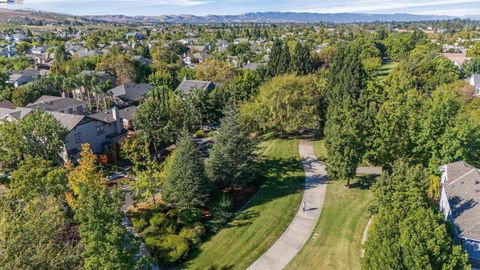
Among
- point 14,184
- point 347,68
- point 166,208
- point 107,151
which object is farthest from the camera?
point 347,68

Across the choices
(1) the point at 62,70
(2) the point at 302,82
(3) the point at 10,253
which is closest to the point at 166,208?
(3) the point at 10,253

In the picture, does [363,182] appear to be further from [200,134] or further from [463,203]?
[200,134]

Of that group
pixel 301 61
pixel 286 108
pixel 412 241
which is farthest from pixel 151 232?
pixel 301 61

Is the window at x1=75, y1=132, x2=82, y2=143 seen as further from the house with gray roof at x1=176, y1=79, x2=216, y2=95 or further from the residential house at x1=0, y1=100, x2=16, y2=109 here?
the house with gray roof at x1=176, y1=79, x2=216, y2=95

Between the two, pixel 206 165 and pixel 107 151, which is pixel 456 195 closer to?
pixel 206 165

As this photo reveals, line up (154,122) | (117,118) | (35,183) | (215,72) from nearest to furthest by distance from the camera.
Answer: (35,183), (154,122), (117,118), (215,72)

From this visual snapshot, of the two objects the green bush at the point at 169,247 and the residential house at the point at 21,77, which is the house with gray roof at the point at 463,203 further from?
the residential house at the point at 21,77
